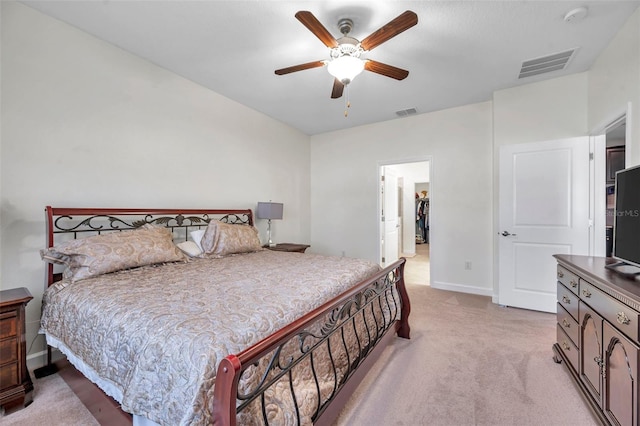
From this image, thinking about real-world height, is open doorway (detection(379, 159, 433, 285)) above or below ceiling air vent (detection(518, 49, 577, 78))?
below

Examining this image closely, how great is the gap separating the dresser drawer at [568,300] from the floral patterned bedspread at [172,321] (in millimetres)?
1411

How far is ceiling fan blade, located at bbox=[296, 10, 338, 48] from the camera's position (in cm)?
167

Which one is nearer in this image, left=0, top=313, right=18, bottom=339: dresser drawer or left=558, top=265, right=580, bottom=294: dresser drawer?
left=0, top=313, right=18, bottom=339: dresser drawer

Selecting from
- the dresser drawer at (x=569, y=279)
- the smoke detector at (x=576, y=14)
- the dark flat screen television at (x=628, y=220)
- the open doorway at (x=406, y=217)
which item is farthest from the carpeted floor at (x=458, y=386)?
the smoke detector at (x=576, y=14)

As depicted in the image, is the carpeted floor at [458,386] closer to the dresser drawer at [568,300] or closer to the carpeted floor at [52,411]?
the carpeted floor at [52,411]

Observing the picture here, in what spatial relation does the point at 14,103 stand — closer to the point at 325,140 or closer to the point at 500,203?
the point at 325,140

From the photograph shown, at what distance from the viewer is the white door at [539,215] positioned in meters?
3.01

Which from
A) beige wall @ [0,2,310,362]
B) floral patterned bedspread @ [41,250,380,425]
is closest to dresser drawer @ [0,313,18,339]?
floral patterned bedspread @ [41,250,380,425]

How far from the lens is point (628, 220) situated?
5.43ft

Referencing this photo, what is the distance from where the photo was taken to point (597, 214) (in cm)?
292

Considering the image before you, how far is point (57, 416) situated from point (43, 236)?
4.35ft

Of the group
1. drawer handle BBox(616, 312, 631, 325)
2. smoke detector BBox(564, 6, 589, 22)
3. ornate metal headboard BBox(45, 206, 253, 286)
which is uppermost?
smoke detector BBox(564, 6, 589, 22)

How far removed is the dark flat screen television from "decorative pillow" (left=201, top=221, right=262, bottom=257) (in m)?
3.03

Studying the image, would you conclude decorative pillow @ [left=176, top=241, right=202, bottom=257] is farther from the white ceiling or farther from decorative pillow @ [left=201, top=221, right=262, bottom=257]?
the white ceiling
